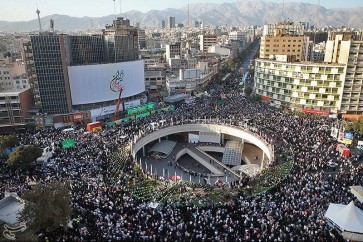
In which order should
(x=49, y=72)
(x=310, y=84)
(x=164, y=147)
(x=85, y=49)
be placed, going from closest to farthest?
(x=164, y=147), (x=49, y=72), (x=310, y=84), (x=85, y=49)

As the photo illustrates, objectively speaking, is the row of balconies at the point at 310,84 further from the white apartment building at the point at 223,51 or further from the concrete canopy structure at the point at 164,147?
the white apartment building at the point at 223,51

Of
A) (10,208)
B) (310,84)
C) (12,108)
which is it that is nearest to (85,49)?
(12,108)

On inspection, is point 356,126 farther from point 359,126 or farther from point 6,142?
point 6,142

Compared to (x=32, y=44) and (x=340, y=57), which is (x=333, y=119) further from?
(x=32, y=44)

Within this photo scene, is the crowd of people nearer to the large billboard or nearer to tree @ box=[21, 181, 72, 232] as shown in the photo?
tree @ box=[21, 181, 72, 232]

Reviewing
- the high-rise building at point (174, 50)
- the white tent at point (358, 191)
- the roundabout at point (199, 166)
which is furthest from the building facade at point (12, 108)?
the high-rise building at point (174, 50)

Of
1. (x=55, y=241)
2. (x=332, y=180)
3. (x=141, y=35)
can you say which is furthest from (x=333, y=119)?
(x=141, y=35)
